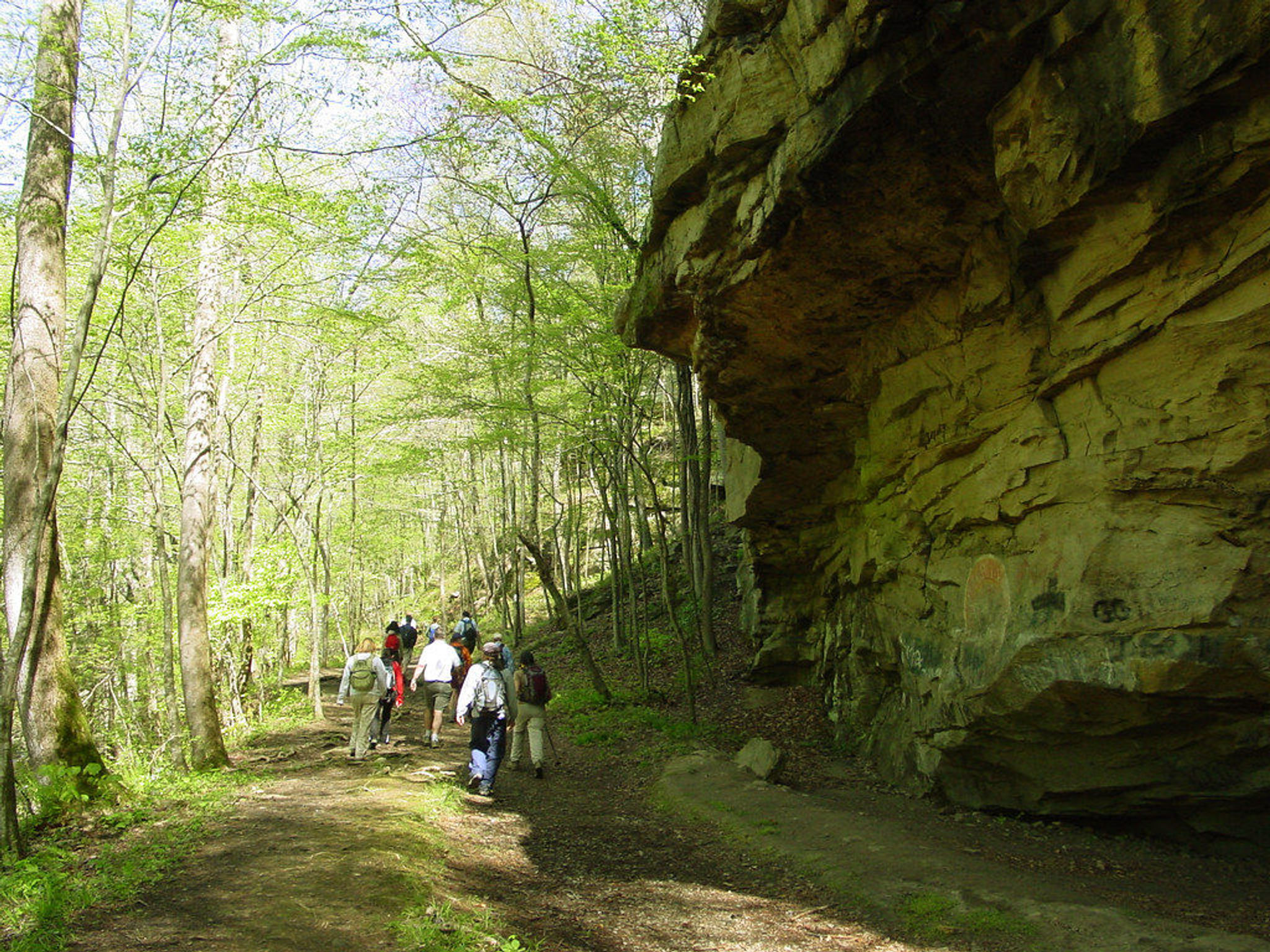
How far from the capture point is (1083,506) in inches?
259

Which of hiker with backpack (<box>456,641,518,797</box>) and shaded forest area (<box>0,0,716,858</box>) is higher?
shaded forest area (<box>0,0,716,858</box>)

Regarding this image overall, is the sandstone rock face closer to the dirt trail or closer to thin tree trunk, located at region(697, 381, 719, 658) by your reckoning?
the dirt trail

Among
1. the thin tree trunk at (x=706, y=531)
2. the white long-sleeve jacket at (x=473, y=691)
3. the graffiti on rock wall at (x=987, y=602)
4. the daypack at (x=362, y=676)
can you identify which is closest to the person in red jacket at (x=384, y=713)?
the daypack at (x=362, y=676)

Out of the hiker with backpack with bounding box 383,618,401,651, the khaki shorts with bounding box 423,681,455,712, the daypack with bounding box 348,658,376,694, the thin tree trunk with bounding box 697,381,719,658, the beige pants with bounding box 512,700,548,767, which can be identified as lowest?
the beige pants with bounding box 512,700,548,767

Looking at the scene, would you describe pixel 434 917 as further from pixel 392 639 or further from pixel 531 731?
pixel 392 639

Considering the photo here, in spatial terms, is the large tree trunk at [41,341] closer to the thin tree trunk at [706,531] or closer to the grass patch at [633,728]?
the grass patch at [633,728]

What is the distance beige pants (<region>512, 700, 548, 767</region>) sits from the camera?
9547 mm

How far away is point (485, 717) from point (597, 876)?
8.33ft

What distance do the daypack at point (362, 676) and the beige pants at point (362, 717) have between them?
0.32 ft

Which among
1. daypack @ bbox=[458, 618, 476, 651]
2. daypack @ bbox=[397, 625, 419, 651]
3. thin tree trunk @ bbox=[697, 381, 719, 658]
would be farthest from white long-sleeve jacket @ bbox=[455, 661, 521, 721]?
daypack @ bbox=[397, 625, 419, 651]

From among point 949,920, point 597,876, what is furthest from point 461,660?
point 949,920

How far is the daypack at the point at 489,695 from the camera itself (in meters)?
8.16

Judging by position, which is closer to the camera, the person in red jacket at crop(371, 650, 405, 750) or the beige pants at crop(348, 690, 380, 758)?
the beige pants at crop(348, 690, 380, 758)

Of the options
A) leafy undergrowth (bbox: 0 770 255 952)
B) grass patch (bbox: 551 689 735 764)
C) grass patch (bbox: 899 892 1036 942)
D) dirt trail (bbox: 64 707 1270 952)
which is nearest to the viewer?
leafy undergrowth (bbox: 0 770 255 952)
